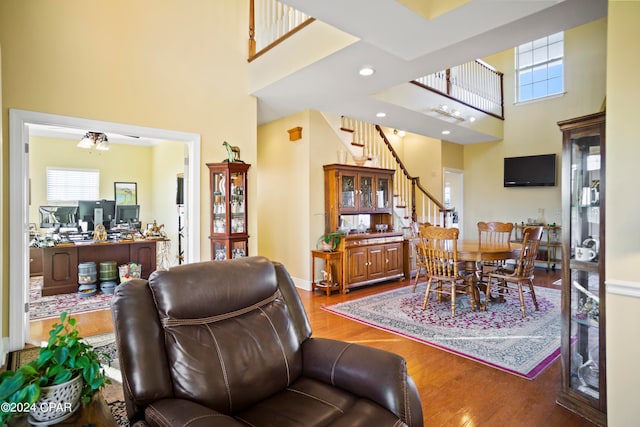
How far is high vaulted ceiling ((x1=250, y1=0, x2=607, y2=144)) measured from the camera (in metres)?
2.57

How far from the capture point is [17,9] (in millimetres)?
3070

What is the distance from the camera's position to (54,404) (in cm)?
110

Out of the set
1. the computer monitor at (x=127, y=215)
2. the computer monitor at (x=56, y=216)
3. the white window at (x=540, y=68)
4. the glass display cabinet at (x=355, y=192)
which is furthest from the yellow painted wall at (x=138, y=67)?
the white window at (x=540, y=68)

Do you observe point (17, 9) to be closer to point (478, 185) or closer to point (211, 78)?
point (211, 78)

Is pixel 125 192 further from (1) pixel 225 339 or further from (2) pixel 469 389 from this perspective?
(2) pixel 469 389

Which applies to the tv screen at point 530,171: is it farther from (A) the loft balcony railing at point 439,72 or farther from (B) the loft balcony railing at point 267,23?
(B) the loft balcony railing at point 267,23

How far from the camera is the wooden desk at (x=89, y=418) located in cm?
111

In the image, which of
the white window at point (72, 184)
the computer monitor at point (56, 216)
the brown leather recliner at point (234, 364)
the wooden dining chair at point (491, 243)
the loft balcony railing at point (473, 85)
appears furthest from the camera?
the white window at point (72, 184)

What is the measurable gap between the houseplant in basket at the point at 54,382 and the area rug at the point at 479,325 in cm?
276

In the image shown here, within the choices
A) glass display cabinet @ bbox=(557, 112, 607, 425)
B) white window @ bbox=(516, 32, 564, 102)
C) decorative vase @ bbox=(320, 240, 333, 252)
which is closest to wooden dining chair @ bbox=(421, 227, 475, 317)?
decorative vase @ bbox=(320, 240, 333, 252)

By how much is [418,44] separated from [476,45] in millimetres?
634

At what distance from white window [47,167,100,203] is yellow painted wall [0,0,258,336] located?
17.5 ft

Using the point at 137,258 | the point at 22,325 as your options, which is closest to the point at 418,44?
the point at 22,325

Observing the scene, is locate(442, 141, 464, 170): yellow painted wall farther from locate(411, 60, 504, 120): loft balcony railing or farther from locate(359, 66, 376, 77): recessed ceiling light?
locate(359, 66, 376, 77): recessed ceiling light
